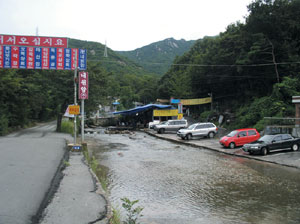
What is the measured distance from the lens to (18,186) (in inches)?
323

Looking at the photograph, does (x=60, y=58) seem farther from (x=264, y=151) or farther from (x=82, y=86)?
(x=264, y=151)

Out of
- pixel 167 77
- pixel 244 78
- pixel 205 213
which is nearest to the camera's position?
pixel 205 213

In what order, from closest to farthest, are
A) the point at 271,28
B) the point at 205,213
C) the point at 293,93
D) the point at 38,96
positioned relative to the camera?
1. the point at 205,213
2. the point at 293,93
3. the point at 38,96
4. the point at 271,28

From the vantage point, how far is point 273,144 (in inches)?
747

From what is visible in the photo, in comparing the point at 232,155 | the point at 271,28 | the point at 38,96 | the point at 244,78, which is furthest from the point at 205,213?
the point at 244,78

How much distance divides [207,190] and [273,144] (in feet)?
35.8

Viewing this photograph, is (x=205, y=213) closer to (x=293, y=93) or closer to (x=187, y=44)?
(x=293, y=93)

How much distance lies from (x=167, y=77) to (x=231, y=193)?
71.1 m

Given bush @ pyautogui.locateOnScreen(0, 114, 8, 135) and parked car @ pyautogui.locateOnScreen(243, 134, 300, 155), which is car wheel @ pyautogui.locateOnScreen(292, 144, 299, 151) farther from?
bush @ pyautogui.locateOnScreen(0, 114, 8, 135)

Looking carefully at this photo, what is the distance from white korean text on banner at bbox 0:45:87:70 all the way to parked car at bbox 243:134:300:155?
1299 centimetres

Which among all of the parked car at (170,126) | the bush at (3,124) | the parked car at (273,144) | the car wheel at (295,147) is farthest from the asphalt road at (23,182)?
the parked car at (170,126)

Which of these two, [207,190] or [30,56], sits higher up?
[30,56]

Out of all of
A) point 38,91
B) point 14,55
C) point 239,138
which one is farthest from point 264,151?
point 38,91

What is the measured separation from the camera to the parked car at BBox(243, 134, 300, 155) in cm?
1875
